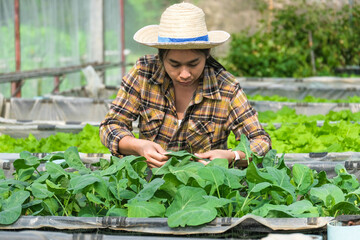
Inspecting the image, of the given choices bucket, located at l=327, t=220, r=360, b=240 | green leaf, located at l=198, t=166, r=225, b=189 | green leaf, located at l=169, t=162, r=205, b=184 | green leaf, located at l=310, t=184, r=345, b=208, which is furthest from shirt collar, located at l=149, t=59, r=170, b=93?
bucket, located at l=327, t=220, r=360, b=240

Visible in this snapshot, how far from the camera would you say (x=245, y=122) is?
289 cm

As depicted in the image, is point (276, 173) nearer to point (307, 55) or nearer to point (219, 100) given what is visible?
point (219, 100)

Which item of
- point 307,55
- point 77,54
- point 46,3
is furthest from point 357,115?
point 307,55

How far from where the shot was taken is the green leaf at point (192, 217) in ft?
5.70

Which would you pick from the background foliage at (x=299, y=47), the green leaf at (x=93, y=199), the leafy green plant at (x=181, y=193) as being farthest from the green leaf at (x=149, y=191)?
the background foliage at (x=299, y=47)

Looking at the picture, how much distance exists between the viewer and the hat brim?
107 inches

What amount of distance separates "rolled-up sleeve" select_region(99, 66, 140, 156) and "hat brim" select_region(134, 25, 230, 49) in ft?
0.50

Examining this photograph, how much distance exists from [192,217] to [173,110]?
51.2 inches

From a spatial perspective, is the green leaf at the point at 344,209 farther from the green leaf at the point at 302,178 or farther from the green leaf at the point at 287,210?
the green leaf at the point at 302,178

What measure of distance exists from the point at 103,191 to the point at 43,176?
0.96ft

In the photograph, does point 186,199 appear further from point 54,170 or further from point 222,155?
point 222,155

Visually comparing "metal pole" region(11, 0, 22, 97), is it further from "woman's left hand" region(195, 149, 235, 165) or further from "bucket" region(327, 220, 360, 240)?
"bucket" region(327, 220, 360, 240)

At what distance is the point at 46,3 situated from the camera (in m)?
8.66

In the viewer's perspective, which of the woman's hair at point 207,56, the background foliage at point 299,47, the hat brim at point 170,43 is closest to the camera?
the hat brim at point 170,43
